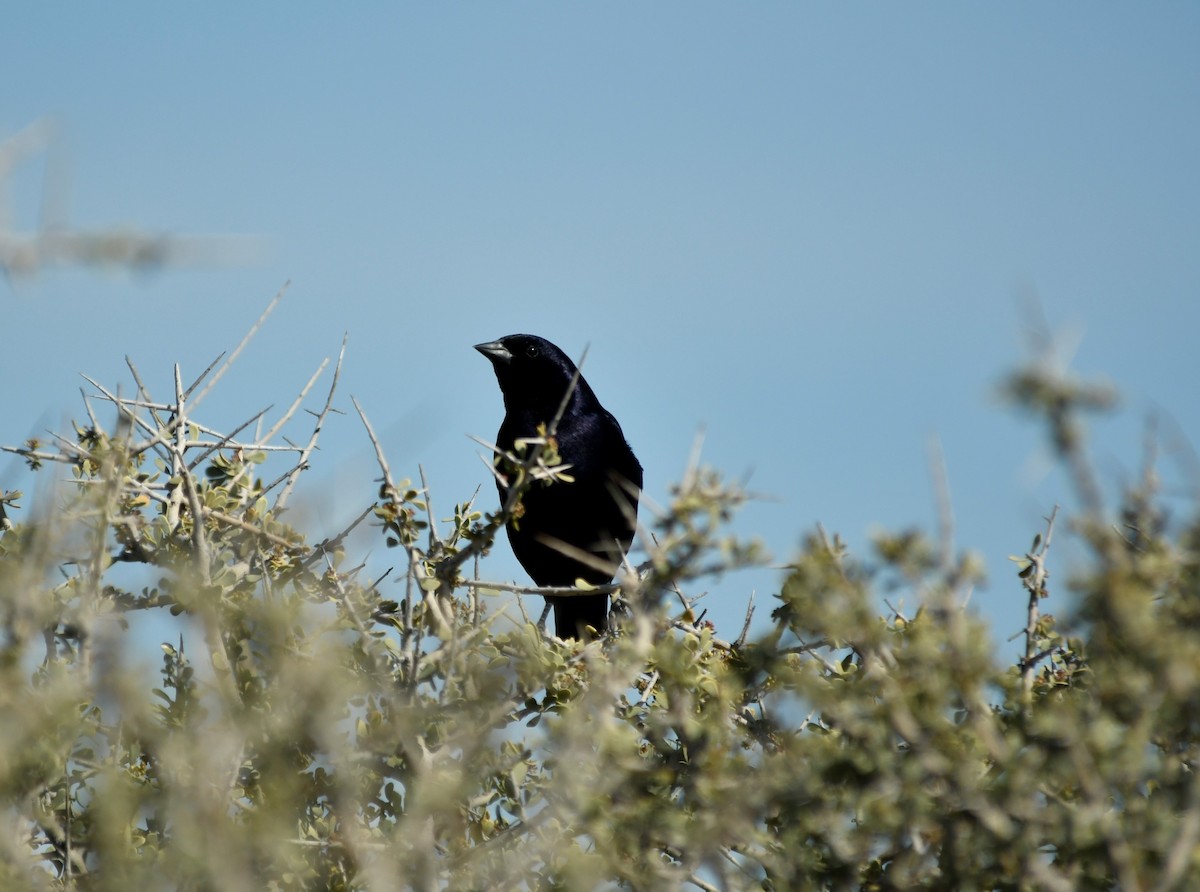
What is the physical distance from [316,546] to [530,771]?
2.60ft

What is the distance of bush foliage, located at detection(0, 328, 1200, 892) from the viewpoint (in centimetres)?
182

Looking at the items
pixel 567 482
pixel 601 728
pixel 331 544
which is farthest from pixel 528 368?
pixel 601 728

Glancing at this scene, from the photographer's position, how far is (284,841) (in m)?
2.03

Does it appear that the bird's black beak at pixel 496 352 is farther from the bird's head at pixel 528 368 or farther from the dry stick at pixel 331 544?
the dry stick at pixel 331 544

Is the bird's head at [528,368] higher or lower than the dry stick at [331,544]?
higher

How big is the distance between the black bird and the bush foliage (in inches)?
98.3

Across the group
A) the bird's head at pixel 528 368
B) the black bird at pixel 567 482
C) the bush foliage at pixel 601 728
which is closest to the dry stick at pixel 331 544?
the bush foliage at pixel 601 728

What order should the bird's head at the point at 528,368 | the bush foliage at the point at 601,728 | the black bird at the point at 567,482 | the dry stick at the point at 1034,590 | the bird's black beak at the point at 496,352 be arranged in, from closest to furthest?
the bush foliage at the point at 601,728 < the dry stick at the point at 1034,590 < the black bird at the point at 567,482 < the bird's head at the point at 528,368 < the bird's black beak at the point at 496,352

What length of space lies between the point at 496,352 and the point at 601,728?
14.9 ft

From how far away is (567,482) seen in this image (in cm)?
543

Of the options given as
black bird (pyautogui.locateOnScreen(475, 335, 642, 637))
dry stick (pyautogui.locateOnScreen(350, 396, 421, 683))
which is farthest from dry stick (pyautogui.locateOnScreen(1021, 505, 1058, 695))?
black bird (pyautogui.locateOnScreen(475, 335, 642, 637))

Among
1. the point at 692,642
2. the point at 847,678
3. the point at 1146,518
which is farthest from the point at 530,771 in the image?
the point at 1146,518

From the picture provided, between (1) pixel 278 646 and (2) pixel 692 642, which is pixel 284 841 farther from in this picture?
(2) pixel 692 642

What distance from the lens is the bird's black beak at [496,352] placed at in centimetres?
648
